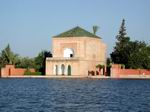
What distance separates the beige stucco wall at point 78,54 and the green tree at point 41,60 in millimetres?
4357

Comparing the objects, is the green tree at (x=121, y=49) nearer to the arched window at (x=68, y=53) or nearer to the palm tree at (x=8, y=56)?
the arched window at (x=68, y=53)

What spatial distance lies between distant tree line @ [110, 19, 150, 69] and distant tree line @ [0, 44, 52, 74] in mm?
10864

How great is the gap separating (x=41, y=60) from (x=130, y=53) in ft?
47.9

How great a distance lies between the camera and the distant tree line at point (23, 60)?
2918 inches

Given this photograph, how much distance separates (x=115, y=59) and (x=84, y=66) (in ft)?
24.6

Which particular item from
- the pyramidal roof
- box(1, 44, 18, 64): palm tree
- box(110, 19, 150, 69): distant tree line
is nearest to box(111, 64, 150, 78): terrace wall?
box(110, 19, 150, 69): distant tree line

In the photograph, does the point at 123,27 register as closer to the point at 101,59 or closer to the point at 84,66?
the point at 101,59

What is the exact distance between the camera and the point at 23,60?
76.1 meters

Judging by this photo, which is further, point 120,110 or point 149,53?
point 149,53

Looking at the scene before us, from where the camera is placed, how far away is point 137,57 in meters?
67.2

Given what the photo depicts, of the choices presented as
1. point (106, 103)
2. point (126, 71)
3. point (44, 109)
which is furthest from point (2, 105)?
point (126, 71)

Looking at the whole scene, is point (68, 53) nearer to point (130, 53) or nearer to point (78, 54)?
point (78, 54)

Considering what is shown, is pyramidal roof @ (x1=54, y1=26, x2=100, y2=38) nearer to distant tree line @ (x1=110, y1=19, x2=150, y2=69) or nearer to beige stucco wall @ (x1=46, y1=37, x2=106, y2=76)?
beige stucco wall @ (x1=46, y1=37, x2=106, y2=76)

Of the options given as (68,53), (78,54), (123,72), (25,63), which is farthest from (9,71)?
(123,72)
